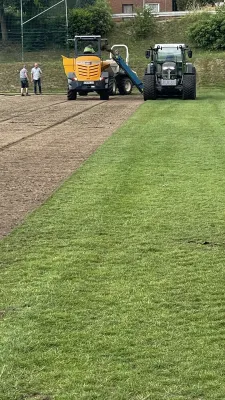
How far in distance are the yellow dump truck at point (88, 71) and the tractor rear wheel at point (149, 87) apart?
310 cm

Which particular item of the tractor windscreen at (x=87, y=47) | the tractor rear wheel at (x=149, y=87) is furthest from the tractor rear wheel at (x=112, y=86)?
the tractor rear wheel at (x=149, y=87)

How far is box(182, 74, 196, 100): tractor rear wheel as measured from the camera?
1419 inches

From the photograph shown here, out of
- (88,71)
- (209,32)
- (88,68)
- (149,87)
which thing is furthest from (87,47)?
(209,32)

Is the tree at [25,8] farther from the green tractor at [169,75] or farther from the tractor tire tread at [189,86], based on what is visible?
the tractor tire tread at [189,86]

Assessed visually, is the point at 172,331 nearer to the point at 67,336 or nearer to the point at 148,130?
the point at 67,336

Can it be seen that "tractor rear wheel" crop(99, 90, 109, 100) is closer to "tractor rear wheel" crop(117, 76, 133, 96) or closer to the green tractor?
the green tractor

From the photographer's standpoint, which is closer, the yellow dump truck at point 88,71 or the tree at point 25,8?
the yellow dump truck at point 88,71

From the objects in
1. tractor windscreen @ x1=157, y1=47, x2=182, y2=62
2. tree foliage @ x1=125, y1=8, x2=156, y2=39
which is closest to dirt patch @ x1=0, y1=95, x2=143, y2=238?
tractor windscreen @ x1=157, y1=47, x2=182, y2=62

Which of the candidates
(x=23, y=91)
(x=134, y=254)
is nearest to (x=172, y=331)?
(x=134, y=254)

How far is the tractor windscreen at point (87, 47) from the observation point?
40.9 meters

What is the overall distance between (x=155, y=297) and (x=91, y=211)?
381 cm

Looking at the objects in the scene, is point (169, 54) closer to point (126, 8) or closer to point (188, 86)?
point (188, 86)

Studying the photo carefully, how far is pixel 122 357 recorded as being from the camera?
5875 mm

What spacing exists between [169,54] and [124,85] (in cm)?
649
